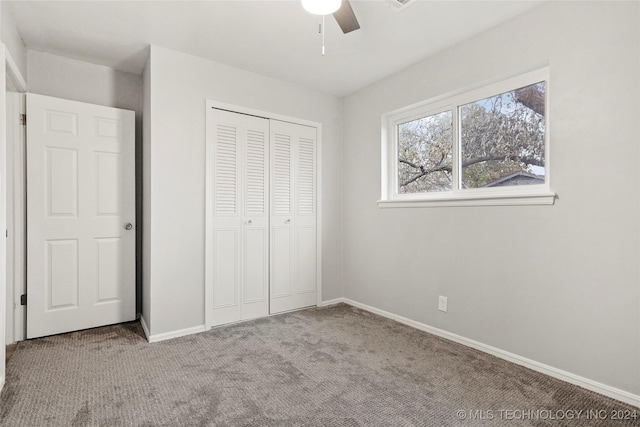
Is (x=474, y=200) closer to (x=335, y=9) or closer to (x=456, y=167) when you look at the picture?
(x=456, y=167)

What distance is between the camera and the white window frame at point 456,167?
221 centimetres

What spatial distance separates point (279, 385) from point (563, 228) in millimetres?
1964

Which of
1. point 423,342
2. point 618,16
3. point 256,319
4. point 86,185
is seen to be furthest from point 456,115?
Answer: point 86,185

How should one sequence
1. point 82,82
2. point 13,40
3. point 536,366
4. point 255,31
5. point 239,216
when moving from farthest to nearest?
point 239,216 → point 82,82 → point 255,31 → point 13,40 → point 536,366

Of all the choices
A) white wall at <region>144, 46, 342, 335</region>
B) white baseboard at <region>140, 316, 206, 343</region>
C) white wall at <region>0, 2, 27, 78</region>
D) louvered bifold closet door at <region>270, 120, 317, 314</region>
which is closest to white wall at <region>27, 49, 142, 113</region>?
white wall at <region>0, 2, 27, 78</region>

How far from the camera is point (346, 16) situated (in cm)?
184

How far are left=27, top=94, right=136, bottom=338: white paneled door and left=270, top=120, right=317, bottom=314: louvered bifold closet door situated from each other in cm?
131

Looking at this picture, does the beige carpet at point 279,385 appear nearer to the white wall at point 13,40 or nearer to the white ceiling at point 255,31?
the white wall at point 13,40

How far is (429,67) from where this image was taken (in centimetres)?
287

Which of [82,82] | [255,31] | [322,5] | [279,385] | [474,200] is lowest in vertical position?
[279,385]

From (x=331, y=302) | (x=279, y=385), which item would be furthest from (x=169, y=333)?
(x=331, y=302)

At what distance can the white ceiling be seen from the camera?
220 centimetres

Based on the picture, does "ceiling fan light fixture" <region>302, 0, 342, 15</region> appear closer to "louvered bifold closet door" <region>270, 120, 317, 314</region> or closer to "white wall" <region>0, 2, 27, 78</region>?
"louvered bifold closet door" <region>270, 120, 317, 314</region>

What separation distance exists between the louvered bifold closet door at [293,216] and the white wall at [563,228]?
45.5 inches
